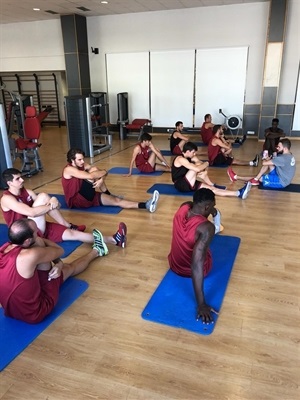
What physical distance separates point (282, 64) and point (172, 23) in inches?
106

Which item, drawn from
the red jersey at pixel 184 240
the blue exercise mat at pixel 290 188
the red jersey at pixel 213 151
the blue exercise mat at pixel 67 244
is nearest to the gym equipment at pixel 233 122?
the red jersey at pixel 213 151

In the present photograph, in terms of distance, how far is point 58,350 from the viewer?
5.67 ft

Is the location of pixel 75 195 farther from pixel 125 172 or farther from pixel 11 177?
pixel 125 172

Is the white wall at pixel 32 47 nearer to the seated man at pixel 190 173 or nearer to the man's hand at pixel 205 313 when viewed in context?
the seated man at pixel 190 173

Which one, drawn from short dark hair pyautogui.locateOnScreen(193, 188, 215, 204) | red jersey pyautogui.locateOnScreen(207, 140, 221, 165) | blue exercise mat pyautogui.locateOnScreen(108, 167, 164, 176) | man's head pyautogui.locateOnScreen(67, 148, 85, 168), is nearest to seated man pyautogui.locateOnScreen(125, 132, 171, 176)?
blue exercise mat pyautogui.locateOnScreen(108, 167, 164, 176)

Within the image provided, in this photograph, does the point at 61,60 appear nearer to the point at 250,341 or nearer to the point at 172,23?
the point at 172,23

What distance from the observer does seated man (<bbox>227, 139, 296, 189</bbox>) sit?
4.04m

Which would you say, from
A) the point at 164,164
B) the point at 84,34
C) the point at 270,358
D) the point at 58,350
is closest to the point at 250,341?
the point at 270,358

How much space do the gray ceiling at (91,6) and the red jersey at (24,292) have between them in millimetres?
6672

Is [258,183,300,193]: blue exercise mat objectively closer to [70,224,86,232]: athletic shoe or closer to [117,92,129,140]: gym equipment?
[70,224,86,232]: athletic shoe

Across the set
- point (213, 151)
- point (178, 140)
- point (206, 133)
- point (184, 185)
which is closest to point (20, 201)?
point (184, 185)

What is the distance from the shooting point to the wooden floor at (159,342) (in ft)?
4.91

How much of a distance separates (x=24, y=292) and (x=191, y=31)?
24.9 feet

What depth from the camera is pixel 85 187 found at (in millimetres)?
3543
